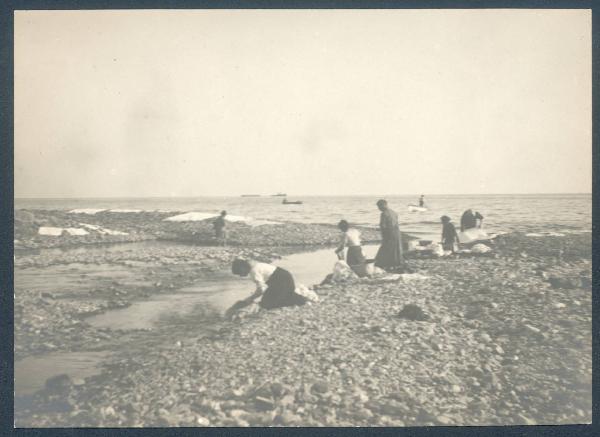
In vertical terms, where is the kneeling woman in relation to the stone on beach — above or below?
above

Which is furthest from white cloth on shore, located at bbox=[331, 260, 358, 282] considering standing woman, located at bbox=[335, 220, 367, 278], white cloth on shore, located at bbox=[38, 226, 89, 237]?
white cloth on shore, located at bbox=[38, 226, 89, 237]

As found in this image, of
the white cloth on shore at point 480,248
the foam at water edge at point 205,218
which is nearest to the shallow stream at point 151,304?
the foam at water edge at point 205,218

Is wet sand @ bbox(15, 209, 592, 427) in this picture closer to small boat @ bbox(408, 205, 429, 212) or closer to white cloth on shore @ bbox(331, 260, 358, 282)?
white cloth on shore @ bbox(331, 260, 358, 282)

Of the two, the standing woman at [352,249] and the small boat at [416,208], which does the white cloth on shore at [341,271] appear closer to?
the standing woman at [352,249]

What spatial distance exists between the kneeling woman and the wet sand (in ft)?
0.36

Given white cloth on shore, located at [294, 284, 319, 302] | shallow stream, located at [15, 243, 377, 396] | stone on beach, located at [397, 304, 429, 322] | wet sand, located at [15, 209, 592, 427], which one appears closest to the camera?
wet sand, located at [15, 209, 592, 427]

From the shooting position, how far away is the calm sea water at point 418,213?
4.72 meters

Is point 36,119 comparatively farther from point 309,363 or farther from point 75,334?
point 309,363

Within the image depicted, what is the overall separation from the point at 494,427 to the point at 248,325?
8.13ft

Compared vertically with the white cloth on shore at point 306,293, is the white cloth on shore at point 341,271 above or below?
above

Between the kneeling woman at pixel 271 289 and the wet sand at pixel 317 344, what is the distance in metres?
0.11

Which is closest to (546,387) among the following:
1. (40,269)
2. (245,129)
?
(245,129)

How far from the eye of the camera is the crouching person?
4.46 meters

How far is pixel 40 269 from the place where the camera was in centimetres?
464
